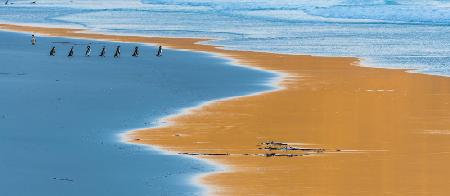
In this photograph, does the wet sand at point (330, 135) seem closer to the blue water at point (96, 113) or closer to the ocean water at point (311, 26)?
the blue water at point (96, 113)

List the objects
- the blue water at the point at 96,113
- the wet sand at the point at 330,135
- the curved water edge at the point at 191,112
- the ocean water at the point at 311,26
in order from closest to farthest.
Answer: the blue water at the point at 96,113 → the wet sand at the point at 330,135 → the curved water edge at the point at 191,112 → the ocean water at the point at 311,26

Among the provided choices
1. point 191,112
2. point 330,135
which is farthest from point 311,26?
point 330,135

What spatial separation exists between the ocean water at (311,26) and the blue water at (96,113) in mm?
5225

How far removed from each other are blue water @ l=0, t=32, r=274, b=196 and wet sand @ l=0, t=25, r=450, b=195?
1.91 ft

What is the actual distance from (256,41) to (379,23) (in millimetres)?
16006

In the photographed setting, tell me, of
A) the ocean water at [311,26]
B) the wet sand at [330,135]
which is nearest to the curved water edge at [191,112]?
the wet sand at [330,135]

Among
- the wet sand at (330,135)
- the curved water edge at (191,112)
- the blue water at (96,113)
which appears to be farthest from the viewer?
the curved water edge at (191,112)

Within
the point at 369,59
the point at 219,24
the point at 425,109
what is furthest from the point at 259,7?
the point at 425,109

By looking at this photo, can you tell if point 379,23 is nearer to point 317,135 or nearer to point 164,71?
point 164,71

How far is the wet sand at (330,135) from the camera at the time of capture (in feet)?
38.8

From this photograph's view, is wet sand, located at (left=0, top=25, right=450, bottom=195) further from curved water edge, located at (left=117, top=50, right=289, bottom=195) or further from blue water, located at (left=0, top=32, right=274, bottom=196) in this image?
blue water, located at (left=0, top=32, right=274, bottom=196)

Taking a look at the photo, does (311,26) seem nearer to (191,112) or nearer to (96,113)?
(191,112)

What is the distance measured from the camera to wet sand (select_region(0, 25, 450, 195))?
38.8ft

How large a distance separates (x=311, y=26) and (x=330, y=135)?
37846 millimetres
